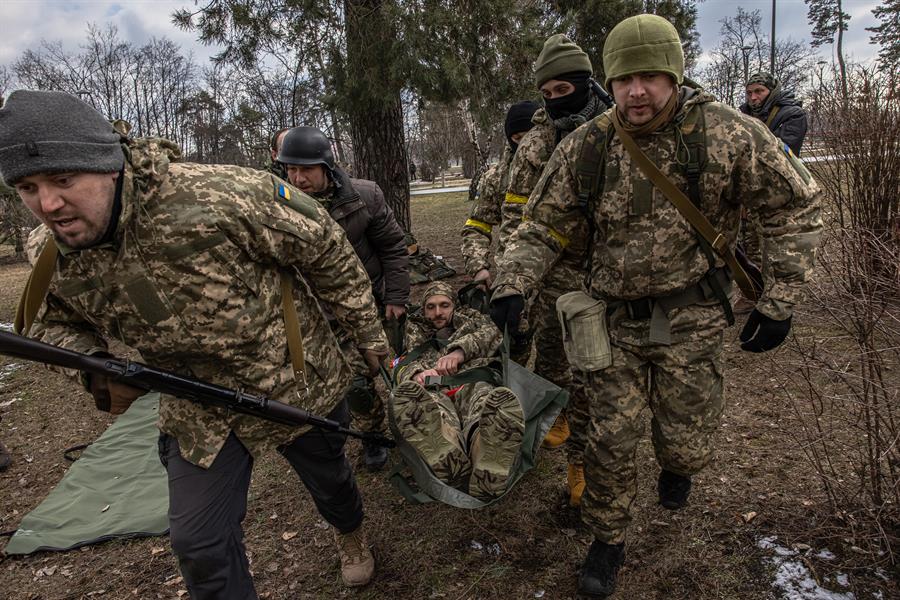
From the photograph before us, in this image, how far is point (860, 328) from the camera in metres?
1.99

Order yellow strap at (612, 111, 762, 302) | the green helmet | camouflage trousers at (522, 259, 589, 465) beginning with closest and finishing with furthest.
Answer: the green helmet
yellow strap at (612, 111, 762, 302)
camouflage trousers at (522, 259, 589, 465)

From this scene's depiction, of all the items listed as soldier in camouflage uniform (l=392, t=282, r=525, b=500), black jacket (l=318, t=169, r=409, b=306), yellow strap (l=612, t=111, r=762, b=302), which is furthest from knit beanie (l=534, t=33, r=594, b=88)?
soldier in camouflage uniform (l=392, t=282, r=525, b=500)

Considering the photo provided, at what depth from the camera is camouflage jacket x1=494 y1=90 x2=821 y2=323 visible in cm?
193

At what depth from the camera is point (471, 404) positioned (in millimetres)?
2883

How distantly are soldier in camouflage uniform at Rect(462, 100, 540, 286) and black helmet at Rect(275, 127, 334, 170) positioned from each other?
104 centimetres

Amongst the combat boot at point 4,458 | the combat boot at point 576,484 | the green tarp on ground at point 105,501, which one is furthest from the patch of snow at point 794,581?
the combat boot at point 4,458

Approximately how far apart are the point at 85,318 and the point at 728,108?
2317 millimetres

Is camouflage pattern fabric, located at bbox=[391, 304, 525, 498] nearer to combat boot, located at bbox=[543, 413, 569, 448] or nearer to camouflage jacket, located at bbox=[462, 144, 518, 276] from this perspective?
combat boot, located at bbox=[543, 413, 569, 448]

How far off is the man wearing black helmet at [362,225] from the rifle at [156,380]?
0.86m

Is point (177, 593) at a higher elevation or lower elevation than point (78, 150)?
lower

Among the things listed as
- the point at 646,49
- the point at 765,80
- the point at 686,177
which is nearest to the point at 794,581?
the point at 686,177

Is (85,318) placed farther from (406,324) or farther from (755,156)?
(755,156)

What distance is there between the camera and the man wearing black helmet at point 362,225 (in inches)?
113

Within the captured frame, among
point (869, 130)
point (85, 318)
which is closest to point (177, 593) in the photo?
point (85, 318)
